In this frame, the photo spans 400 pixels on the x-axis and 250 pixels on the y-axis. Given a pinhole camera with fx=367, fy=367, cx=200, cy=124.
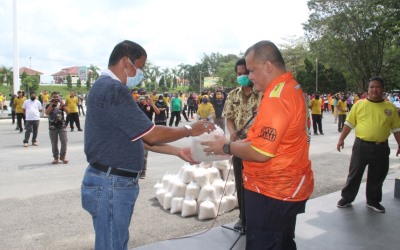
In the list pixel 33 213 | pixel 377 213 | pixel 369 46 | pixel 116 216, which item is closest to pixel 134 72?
pixel 116 216

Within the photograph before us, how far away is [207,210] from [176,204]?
0.51 m

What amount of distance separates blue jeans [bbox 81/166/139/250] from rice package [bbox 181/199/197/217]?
2640mm

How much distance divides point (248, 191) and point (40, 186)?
17.4ft

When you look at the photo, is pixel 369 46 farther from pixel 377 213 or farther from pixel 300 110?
pixel 300 110

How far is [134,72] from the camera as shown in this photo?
96.0 inches

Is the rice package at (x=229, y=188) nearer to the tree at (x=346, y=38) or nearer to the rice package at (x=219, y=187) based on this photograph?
the rice package at (x=219, y=187)

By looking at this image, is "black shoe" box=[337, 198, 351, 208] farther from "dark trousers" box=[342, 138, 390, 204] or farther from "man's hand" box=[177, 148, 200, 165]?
"man's hand" box=[177, 148, 200, 165]

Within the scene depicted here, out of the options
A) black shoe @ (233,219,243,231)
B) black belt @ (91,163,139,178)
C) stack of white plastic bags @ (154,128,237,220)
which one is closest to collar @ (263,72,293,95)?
black belt @ (91,163,139,178)

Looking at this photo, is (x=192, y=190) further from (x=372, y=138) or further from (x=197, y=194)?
(x=372, y=138)

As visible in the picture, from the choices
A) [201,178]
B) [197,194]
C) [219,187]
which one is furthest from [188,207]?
[219,187]

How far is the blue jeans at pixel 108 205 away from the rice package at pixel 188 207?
2.64 m

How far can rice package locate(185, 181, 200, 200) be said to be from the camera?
4.95 metres

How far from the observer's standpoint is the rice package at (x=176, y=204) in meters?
5.08

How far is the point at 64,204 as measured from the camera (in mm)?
5531
